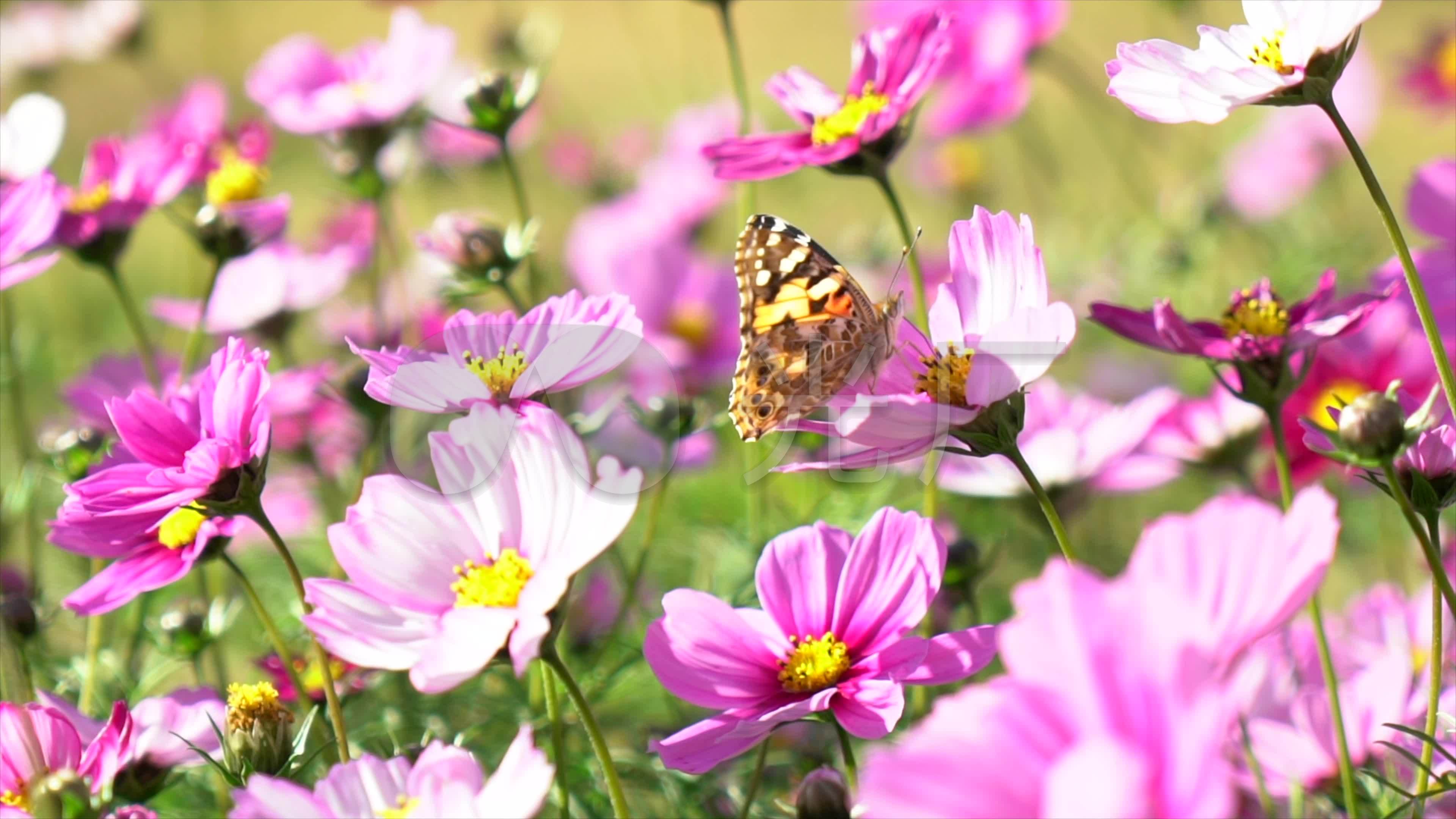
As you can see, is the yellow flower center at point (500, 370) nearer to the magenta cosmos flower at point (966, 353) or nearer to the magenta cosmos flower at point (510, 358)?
the magenta cosmos flower at point (510, 358)

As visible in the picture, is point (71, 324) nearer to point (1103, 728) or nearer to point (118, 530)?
point (118, 530)

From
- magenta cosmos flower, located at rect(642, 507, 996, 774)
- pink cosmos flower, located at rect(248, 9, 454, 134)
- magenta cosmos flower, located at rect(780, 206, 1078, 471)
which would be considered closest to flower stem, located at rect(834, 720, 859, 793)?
magenta cosmos flower, located at rect(642, 507, 996, 774)

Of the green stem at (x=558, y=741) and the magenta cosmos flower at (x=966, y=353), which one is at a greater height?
the magenta cosmos flower at (x=966, y=353)

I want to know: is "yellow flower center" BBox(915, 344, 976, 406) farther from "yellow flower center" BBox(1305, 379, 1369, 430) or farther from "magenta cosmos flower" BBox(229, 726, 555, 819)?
"yellow flower center" BBox(1305, 379, 1369, 430)

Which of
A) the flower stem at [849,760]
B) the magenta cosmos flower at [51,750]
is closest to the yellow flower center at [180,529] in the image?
the magenta cosmos flower at [51,750]

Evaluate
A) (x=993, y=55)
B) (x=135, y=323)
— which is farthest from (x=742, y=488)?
(x=135, y=323)

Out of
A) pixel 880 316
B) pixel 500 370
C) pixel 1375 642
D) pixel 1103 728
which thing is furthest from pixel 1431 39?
pixel 1103 728
